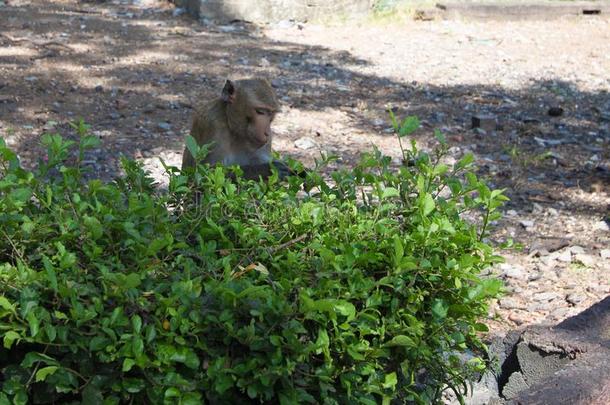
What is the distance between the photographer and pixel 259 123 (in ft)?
15.2

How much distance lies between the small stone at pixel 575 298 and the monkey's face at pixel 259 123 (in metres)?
1.87

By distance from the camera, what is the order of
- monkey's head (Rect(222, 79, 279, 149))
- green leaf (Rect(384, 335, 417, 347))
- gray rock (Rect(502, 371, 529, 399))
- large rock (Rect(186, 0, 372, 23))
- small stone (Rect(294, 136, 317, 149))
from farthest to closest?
1. large rock (Rect(186, 0, 372, 23))
2. small stone (Rect(294, 136, 317, 149))
3. monkey's head (Rect(222, 79, 279, 149))
4. gray rock (Rect(502, 371, 529, 399))
5. green leaf (Rect(384, 335, 417, 347))

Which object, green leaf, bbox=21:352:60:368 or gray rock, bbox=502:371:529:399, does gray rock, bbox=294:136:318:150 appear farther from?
green leaf, bbox=21:352:60:368

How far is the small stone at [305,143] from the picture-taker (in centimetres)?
746

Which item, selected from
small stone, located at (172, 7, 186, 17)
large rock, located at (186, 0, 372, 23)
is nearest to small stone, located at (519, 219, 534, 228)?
large rock, located at (186, 0, 372, 23)

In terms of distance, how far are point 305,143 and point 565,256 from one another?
2.60 m

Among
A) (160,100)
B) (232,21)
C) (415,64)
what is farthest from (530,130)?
(232,21)

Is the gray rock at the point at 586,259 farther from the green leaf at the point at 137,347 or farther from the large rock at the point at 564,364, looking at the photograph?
the green leaf at the point at 137,347

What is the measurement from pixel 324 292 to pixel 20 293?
0.88 m

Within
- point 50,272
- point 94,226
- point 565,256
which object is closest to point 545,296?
point 565,256

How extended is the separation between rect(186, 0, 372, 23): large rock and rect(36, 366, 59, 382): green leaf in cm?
907

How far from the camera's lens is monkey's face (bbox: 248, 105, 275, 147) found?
15.2ft

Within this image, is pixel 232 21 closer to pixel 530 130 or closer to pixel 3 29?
pixel 3 29

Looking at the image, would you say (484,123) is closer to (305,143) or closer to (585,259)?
(305,143)
